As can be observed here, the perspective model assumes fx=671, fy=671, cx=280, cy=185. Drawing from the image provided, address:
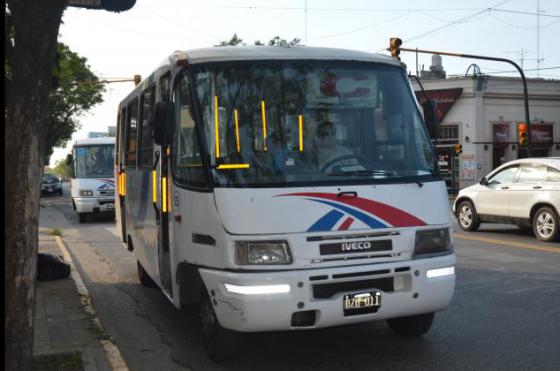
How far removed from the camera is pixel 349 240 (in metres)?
5.01

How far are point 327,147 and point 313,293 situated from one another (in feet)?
3.93

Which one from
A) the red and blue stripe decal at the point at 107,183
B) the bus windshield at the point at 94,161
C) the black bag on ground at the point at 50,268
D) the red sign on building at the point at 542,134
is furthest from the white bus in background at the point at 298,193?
the red sign on building at the point at 542,134

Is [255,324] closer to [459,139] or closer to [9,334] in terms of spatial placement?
[9,334]

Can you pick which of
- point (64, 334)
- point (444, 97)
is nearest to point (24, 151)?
point (64, 334)

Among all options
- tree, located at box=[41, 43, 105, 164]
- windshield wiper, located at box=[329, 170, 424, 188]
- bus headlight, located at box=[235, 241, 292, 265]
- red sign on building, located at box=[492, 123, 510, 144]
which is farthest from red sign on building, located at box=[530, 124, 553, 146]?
bus headlight, located at box=[235, 241, 292, 265]

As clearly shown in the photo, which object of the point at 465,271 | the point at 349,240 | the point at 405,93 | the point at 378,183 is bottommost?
the point at 465,271

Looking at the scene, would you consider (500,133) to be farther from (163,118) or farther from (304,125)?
(163,118)

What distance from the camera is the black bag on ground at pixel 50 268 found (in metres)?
8.98

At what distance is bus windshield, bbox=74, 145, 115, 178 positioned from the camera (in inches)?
809

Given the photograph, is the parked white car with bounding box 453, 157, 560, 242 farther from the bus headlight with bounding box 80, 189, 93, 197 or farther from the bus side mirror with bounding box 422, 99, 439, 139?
the bus headlight with bounding box 80, 189, 93, 197

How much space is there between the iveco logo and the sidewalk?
205cm

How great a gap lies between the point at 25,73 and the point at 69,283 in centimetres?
499

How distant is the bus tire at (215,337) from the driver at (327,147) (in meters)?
1.42

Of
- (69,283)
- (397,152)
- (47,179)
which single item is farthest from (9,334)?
(47,179)
